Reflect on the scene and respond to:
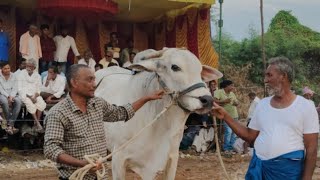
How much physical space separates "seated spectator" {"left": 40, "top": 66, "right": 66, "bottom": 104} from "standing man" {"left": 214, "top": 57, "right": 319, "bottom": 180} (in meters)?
6.55

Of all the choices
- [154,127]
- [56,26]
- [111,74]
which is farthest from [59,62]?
[154,127]

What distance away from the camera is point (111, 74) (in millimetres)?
6707

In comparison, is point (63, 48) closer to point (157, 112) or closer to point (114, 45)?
point (114, 45)

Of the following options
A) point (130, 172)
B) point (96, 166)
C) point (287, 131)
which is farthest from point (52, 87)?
point (287, 131)

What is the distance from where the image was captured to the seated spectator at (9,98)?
9000 mm

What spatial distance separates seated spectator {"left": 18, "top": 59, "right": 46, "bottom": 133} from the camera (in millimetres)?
9148

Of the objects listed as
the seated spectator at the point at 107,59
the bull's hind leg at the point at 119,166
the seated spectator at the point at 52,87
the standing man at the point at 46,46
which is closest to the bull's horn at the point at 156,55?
the bull's hind leg at the point at 119,166

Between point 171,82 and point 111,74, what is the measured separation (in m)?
2.19

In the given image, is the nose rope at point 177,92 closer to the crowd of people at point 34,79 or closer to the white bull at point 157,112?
the white bull at point 157,112

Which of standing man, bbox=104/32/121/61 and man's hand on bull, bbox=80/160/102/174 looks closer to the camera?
man's hand on bull, bbox=80/160/102/174

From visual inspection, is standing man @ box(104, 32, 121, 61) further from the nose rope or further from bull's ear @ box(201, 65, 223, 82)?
the nose rope

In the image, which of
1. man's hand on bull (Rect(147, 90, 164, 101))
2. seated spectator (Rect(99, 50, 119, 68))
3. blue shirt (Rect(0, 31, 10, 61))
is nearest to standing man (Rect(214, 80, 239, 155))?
seated spectator (Rect(99, 50, 119, 68))

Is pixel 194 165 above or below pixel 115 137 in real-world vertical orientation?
below

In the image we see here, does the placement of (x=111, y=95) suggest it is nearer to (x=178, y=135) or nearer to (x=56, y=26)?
(x=178, y=135)
